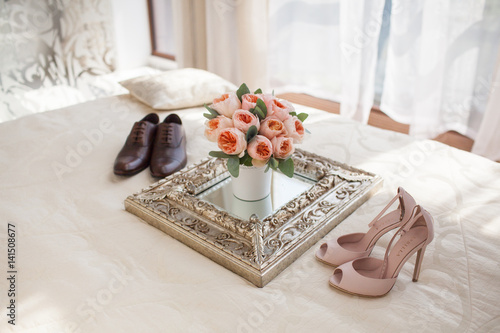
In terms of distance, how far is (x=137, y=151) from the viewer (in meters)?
1.56

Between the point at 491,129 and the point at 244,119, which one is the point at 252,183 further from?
the point at 491,129

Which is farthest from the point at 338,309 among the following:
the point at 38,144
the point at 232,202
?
the point at 38,144

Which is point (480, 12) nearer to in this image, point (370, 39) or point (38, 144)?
point (370, 39)

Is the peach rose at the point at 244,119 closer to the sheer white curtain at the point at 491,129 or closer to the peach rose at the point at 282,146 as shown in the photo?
the peach rose at the point at 282,146

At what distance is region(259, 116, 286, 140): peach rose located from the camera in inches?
45.5

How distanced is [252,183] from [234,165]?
122mm

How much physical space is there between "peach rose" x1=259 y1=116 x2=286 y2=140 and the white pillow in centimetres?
94

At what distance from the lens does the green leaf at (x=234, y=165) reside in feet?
3.83

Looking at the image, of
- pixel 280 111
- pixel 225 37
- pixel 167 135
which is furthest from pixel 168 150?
pixel 225 37

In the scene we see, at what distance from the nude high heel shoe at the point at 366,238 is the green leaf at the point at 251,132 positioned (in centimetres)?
33

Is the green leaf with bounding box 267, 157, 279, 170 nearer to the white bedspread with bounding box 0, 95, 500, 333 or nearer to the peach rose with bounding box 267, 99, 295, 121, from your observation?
the peach rose with bounding box 267, 99, 295, 121

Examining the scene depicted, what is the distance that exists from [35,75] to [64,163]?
4.96 ft

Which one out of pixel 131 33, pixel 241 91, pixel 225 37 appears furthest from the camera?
pixel 131 33

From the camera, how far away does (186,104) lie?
6.70 ft
